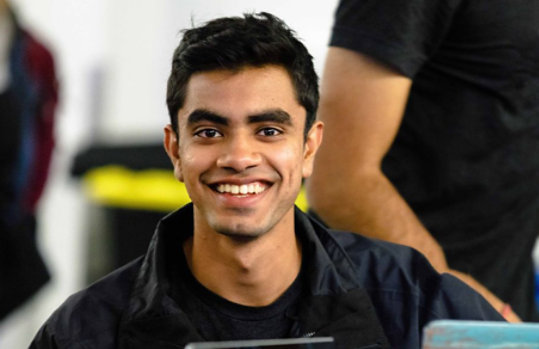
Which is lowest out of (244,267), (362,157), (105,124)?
(105,124)

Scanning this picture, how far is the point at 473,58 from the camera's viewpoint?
6.05 feet

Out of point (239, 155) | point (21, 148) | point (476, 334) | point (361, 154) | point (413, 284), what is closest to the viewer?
point (476, 334)

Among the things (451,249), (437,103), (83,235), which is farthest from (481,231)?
(83,235)

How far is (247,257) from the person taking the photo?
1.68m

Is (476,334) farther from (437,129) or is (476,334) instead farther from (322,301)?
(437,129)

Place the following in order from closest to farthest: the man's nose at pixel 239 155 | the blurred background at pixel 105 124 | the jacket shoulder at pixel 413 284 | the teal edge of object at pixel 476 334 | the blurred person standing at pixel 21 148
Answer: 1. the teal edge of object at pixel 476 334
2. the man's nose at pixel 239 155
3. the jacket shoulder at pixel 413 284
4. the blurred person standing at pixel 21 148
5. the blurred background at pixel 105 124

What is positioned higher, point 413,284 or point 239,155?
point 239,155

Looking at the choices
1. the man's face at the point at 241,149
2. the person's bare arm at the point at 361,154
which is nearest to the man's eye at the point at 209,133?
the man's face at the point at 241,149

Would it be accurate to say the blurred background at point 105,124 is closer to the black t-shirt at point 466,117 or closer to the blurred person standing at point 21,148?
the blurred person standing at point 21,148

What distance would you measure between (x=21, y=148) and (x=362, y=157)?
2.79 meters

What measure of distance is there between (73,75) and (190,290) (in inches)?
178

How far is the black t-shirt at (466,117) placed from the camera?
1791 mm

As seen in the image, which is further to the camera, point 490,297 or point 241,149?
point 490,297

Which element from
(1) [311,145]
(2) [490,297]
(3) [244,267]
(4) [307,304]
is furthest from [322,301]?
(2) [490,297]
